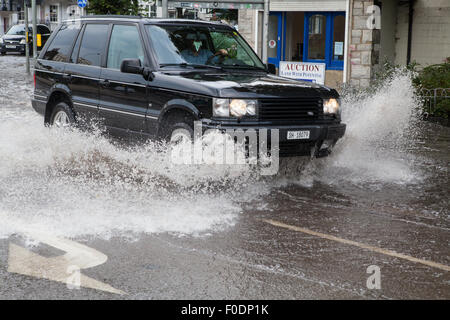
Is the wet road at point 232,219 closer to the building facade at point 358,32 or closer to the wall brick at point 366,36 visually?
the wall brick at point 366,36

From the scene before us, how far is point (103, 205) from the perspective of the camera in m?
6.79

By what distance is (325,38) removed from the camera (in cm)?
1930

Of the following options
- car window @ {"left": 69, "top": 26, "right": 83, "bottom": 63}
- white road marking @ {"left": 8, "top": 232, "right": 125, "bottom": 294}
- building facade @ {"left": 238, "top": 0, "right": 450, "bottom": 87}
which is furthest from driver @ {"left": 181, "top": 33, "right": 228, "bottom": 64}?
building facade @ {"left": 238, "top": 0, "right": 450, "bottom": 87}

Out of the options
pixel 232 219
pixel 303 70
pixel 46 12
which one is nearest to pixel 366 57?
pixel 303 70

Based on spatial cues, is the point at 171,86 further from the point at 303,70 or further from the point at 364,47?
the point at 364,47

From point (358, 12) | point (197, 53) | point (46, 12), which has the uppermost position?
point (46, 12)

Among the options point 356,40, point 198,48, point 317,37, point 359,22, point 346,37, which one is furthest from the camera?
point 317,37

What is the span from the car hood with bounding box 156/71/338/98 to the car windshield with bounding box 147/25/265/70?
37cm

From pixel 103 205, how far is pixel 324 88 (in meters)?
3.08

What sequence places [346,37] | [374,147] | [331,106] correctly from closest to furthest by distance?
[331,106] → [374,147] → [346,37]

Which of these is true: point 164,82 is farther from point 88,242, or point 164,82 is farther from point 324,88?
point 88,242

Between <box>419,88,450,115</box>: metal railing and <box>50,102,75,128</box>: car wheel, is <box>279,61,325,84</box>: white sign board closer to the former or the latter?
<box>419,88,450,115</box>: metal railing

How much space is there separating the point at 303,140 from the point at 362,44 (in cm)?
1117

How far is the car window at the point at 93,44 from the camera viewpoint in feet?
30.6
